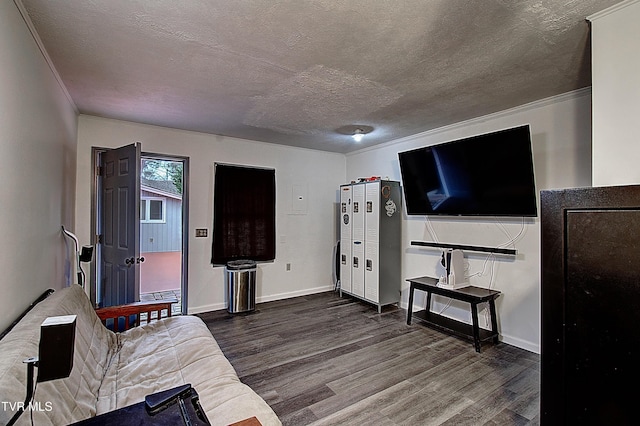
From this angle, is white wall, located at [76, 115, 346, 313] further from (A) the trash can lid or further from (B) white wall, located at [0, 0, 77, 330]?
(B) white wall, located at [0, 0, 77, 330]

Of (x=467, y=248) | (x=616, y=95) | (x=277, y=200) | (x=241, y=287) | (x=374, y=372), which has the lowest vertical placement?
(x=374, y=372)

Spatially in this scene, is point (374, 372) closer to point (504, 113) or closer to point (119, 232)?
point (119, 232)

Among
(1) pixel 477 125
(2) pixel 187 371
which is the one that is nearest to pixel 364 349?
(2) pixel 187 371

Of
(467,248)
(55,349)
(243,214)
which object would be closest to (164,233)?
(243,214)

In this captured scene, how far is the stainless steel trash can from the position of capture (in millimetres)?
4230

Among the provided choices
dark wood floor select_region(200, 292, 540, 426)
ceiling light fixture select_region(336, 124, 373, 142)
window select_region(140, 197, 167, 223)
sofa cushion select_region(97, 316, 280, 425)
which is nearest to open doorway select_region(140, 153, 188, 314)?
window select_region(140, 197, 167, 223)

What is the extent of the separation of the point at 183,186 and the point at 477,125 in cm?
389

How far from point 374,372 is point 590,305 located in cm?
190

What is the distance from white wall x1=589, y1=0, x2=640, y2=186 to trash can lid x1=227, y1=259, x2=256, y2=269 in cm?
379

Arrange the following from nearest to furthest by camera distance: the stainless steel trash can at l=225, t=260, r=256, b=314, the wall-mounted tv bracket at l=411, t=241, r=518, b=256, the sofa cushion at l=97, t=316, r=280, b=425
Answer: the sofa cushion at l=97, t=316, r=280, b=425
the wall-mounted tv bracket at l=411, t=241, r=518, b=256
the stainless steel trash can at l=225, t=260, r=256, b=314

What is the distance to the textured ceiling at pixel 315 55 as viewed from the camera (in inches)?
66.3

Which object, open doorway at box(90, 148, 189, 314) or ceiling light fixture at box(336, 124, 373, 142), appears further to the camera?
ceiling light fixture at box(336, 124, 373, 142)

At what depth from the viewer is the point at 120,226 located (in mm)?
3189

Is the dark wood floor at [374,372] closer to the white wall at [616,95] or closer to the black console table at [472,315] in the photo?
the black console table at [472,315]
